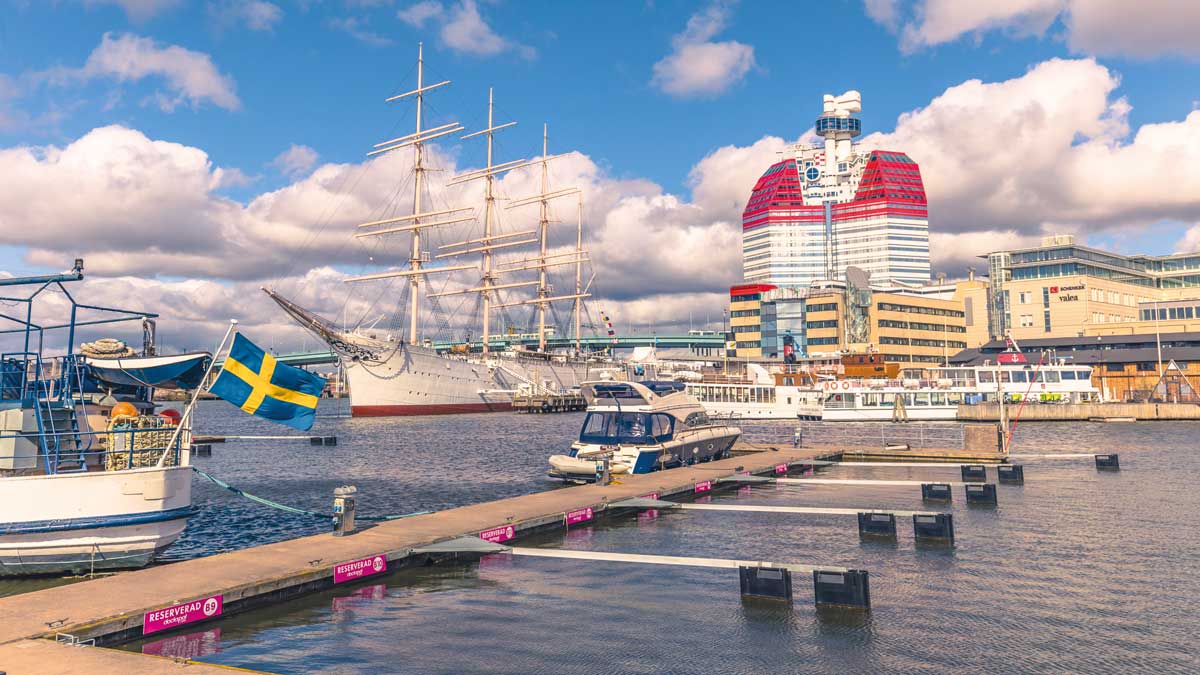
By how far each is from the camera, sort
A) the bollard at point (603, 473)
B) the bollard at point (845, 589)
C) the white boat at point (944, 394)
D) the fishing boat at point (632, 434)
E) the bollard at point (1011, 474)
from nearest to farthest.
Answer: the bollard at point (845, 589) → the bollard at point (603, 473) → the bollard at point (1011, 474) → the fishing boat at point (632, 434) → the white boat at point (944, 394)

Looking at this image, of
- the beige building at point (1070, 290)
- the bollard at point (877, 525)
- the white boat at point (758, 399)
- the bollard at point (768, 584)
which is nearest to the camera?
the bollard at point (768, 584)

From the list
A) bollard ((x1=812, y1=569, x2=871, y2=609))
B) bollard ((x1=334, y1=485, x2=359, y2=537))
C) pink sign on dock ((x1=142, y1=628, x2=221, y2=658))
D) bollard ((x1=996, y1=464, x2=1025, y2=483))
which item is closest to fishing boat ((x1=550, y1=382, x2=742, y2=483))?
bollard ((x1=996, y1=464, x2=1025, y2=483))

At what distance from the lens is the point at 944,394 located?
8456 cm

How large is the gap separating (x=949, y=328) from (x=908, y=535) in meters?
166

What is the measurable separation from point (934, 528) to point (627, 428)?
16.1m

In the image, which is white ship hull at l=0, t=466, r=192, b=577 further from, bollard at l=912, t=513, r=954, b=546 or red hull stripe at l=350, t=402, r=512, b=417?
red hull stripe at l=350, t=402, r=512, b=417

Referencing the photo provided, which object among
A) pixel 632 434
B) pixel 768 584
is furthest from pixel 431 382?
pixel 768 584

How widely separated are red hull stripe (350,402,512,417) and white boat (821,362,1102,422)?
57.6 metres

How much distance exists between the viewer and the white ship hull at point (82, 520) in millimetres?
16578

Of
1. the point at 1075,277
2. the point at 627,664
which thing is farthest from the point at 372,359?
the point at 1075,277

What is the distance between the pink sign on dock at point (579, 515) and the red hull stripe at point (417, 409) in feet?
290

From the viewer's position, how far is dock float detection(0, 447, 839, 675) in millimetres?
10727

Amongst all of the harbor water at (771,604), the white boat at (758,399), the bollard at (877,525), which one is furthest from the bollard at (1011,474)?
the white boat at (758,399)

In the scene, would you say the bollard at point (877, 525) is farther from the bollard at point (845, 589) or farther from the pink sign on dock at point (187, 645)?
the pink sign on dock at point (187, 645)
